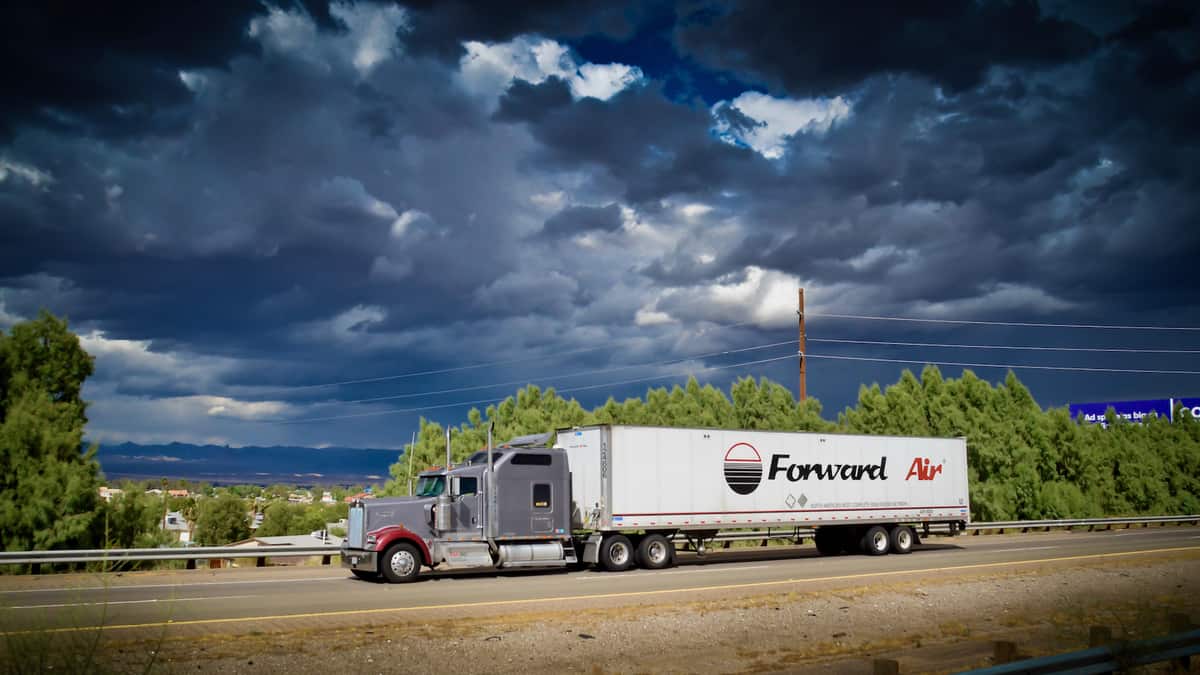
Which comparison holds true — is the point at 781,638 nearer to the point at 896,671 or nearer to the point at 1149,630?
the point at 1149,630

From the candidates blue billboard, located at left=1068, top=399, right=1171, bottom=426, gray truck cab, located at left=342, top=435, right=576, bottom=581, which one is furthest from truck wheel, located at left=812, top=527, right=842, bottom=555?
blue billboard, located at left=1068, top=399, right=1171, bottom=426

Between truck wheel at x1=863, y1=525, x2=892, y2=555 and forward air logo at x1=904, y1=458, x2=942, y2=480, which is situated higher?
forward air logo at x1=904, y1=458, x2=942, y2=480

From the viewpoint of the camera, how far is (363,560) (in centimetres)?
2116

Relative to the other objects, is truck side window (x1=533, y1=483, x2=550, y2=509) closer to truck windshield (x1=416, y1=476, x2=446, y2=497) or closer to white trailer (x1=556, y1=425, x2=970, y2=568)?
white trailer (x1=556, y1=425, x2=970, y2=568)

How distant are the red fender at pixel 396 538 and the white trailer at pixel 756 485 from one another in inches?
177

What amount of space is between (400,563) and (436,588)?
6.31 ft

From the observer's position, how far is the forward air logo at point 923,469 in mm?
29172

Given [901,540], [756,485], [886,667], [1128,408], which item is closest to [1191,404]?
[1128,408]

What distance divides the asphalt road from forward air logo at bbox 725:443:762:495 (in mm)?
2189

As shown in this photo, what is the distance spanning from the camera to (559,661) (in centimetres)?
1085

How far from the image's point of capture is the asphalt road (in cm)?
1468

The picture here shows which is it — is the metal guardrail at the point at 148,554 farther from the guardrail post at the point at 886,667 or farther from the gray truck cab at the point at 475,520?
the guardrail post at the point at 886,667

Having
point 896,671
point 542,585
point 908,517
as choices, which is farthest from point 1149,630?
point 908,517

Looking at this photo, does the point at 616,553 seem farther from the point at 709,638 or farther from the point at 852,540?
the point at 709,638
